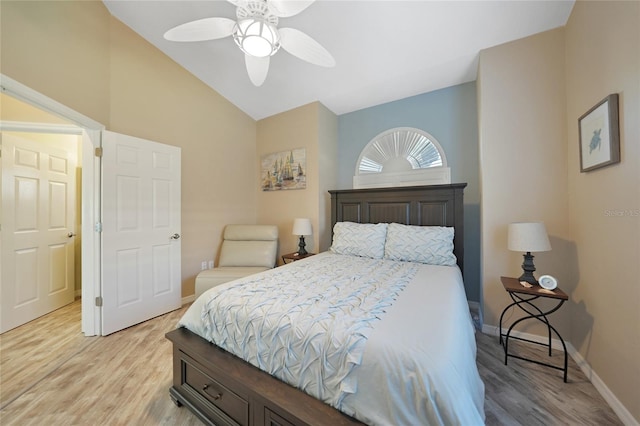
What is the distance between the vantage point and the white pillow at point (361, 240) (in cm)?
252

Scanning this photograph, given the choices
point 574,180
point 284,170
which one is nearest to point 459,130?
point 574,180

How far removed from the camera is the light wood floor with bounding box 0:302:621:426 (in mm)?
1318

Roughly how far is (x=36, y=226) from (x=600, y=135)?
514 centimetres

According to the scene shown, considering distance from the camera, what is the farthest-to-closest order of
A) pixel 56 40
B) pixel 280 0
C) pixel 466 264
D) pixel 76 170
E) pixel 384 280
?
pixel 76 170
pixel 466 264
pixel 56 40
pixel 384 280
pixel 280 0

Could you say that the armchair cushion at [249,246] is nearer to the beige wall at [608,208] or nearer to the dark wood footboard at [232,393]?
the dark wood footboard at [232,393]

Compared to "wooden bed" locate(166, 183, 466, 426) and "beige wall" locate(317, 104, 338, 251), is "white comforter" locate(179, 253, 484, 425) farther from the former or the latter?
"beige wall" locate(317, 104, 338, 251)

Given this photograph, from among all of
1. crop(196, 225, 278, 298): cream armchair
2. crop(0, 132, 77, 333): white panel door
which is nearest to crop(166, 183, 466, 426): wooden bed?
crop(196, 225, 278, 298): cream armchair

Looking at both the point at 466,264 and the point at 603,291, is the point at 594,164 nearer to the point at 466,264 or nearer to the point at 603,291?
the point at 603,291

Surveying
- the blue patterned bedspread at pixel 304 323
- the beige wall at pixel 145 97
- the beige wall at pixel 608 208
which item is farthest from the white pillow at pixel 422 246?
the beige wall at pixel 145 97

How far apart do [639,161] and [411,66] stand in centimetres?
199

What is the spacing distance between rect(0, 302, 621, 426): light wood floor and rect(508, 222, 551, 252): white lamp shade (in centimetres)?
89

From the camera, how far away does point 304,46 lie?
168 centimetres

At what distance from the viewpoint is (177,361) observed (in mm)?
Answer: 1405

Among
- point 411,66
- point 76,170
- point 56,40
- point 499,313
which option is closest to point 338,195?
point 411,66
